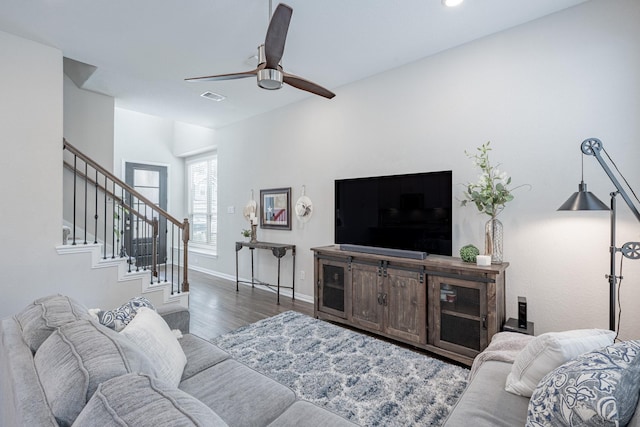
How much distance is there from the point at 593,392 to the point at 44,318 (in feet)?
7.13

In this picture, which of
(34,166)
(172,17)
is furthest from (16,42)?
(172,17)

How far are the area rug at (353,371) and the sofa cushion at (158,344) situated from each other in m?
0.68

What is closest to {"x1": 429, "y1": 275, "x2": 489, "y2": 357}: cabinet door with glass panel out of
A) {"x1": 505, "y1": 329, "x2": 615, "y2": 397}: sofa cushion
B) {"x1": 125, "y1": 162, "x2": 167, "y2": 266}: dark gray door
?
{"x1": 505, "y1": 329, "x2": 615, "y2": 397}: sofa cushion

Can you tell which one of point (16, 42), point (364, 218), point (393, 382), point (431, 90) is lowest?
point (393, 382)

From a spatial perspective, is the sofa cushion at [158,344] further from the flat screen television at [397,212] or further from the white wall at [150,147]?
the white wall at [150,147]

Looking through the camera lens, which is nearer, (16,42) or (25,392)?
(25,392)

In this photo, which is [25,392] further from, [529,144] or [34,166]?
[529,144]

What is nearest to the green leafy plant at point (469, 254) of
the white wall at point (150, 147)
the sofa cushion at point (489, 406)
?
the sofa cushion at point (489, 406)

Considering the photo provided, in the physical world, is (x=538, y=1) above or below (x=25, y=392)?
above

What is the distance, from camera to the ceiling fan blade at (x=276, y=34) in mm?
1824

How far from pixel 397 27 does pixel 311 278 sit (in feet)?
10.8

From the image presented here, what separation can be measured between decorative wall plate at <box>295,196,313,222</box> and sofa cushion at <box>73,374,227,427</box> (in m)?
3.66

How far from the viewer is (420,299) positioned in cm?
286

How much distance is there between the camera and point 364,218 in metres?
3.54
